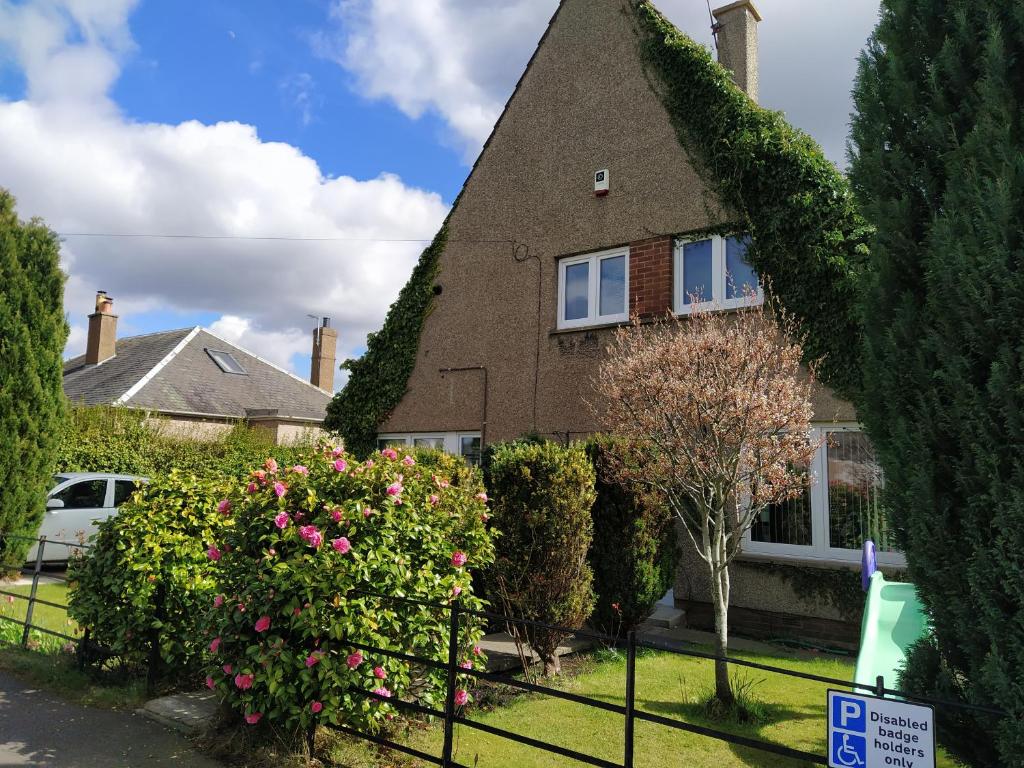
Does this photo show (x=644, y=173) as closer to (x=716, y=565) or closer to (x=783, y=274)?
(x=783, y=274)

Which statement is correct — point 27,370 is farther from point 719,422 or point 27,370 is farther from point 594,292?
point 719,422

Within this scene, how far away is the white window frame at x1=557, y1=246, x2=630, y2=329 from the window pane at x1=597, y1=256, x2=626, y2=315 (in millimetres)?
45

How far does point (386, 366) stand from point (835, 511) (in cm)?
837

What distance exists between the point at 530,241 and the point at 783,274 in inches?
177

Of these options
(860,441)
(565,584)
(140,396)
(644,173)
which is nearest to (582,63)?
(644,173)

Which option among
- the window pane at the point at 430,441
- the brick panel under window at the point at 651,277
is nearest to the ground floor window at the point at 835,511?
the brick panel under window at the point at 651,277

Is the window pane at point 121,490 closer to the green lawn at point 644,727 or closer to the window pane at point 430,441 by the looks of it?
the window pane at point 430,441

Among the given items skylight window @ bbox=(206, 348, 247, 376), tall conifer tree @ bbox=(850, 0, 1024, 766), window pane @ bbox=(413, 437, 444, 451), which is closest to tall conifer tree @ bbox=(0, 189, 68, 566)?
window pane @ bbox=(413, 437, 444, 451)

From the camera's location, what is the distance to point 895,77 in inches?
140

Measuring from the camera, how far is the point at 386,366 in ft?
45.3

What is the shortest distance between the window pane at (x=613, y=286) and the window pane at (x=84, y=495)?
33.5 ft

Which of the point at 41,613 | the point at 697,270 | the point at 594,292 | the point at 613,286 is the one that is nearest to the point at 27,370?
the point at 41,613

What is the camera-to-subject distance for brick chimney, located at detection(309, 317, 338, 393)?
104ft

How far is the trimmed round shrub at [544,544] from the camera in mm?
6629
